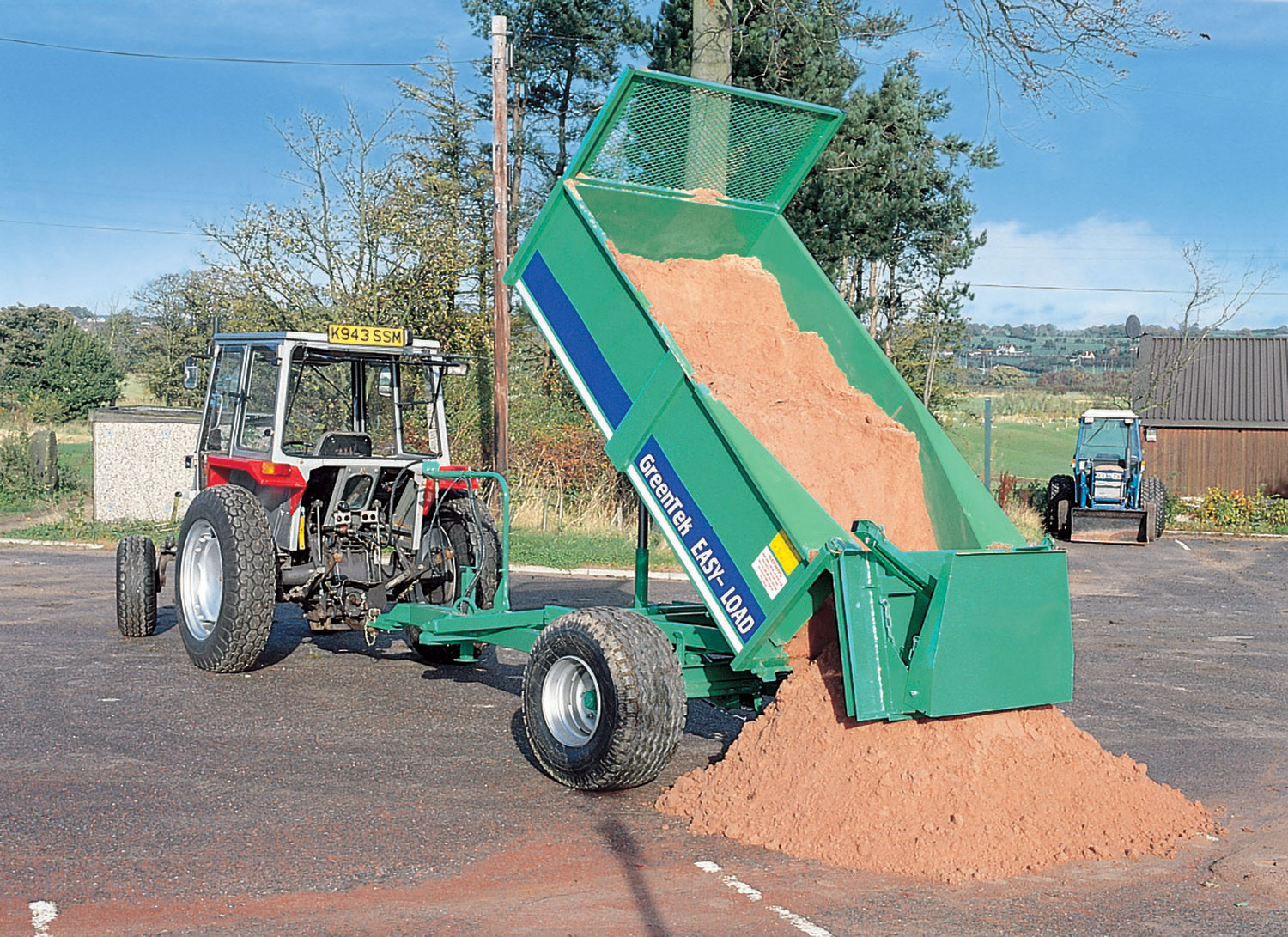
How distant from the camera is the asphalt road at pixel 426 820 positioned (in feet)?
16.0

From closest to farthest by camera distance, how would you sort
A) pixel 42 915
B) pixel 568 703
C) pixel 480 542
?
pixel 42 915, pixel 568 703, pixel 480 542

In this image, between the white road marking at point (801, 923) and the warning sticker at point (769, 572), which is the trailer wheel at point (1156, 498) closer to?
the warning sticker at point (769, 572)

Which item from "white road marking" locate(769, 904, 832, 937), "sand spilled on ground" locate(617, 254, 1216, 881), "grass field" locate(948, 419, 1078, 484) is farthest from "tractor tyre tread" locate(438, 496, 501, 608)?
"grass field" locate(948, 419, 1078, 484)

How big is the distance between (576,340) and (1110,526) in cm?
1991

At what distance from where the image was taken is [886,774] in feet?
18.4

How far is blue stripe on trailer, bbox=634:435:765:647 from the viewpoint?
6.13 metres

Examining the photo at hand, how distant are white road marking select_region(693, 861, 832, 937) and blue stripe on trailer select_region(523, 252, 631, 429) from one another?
8.13 ft

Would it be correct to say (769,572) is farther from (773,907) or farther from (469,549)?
(469,549)

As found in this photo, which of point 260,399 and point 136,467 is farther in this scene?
point 136,467

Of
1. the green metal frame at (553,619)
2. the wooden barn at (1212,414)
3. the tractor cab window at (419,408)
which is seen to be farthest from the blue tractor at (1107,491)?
the green metal frame at (553,619)

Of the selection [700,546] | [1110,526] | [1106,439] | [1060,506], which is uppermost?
[1106,439]

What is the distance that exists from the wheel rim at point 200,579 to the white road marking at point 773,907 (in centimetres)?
559

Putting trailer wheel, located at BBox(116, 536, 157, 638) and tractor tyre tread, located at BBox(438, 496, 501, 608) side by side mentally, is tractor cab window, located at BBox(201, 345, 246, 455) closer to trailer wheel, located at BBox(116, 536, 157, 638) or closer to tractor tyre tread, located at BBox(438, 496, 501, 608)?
trailer wheel, located at BBox(116, 536, 157, 638)

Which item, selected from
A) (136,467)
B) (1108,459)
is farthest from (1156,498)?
(136,467)
